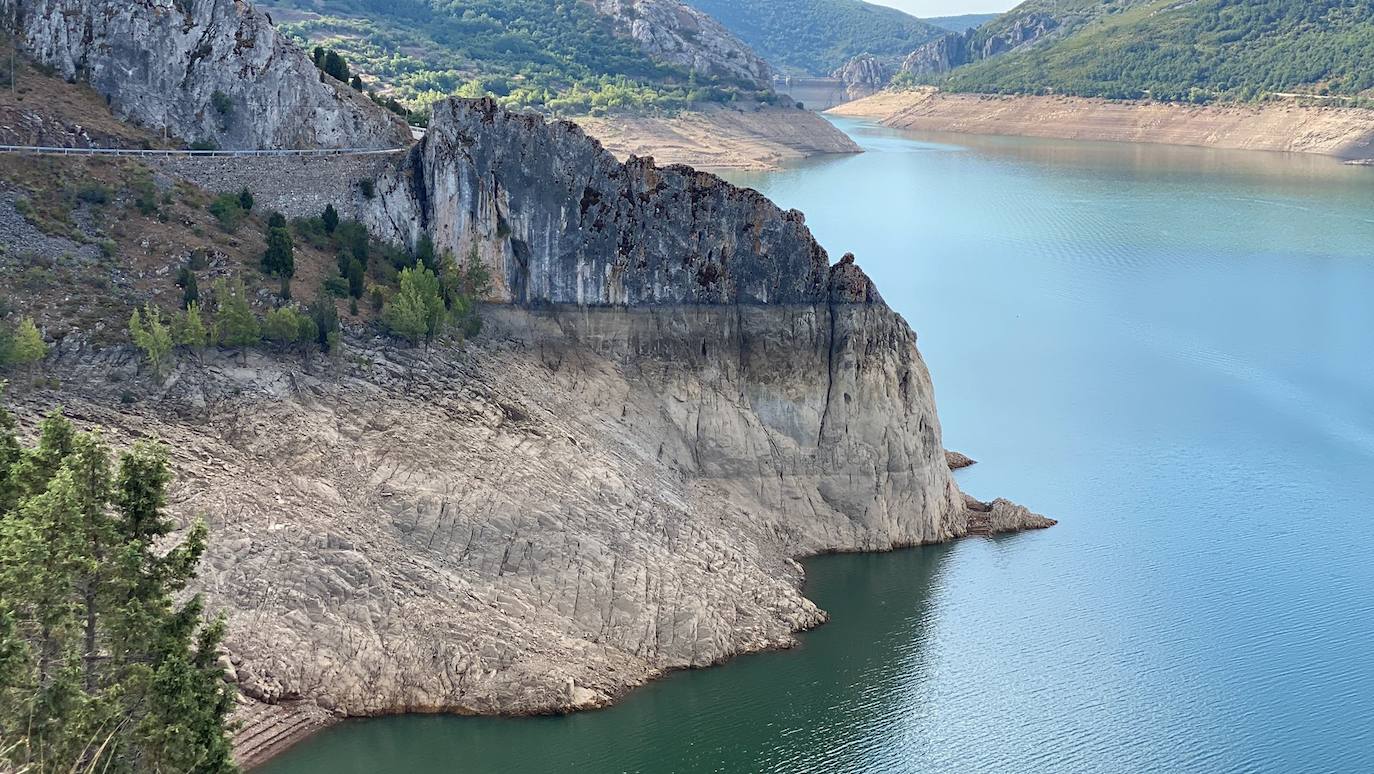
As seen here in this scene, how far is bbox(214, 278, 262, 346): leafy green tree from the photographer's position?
4478cm

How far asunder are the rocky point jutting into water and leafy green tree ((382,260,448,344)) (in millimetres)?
853

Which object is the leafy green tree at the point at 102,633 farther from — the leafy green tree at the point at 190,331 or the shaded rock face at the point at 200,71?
the shaded rock face at the point at 200,71

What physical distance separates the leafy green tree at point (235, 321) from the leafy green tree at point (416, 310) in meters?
4.37

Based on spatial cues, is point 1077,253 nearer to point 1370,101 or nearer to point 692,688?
point 692,688

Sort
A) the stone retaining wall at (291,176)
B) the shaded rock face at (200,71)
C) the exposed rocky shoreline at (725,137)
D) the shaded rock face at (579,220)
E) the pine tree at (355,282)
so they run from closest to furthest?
the pine tree at (355,282) → the stone retaining wall at (291,176) → the shaded rock face at (579,220) → the shaded rock face at (200,71) → the exposed rocky shoreline at (725,137)

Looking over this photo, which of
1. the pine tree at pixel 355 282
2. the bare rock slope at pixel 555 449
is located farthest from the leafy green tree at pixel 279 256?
the bare rock slope at pixel 555 449

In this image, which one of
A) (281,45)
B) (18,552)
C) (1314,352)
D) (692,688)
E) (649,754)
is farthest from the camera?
(1314,352)

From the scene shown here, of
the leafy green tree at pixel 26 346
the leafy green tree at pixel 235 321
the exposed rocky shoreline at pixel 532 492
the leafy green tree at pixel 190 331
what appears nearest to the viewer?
the exposed rocky shoreline at pixel 532 492

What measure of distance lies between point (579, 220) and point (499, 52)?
118120 millimetres

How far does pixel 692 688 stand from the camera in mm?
42250

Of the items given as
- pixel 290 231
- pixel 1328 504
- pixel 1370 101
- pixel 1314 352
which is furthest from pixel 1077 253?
pixel 1370 101

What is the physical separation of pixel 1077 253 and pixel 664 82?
65.7 meters

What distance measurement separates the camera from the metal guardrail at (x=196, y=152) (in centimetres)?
4844

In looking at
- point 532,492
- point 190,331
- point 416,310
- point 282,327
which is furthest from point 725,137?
point 190,331
